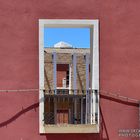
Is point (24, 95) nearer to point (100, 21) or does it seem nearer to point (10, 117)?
point (10, 117)

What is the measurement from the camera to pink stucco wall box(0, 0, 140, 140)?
6.83 meters

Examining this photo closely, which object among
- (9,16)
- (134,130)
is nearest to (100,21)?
(9,16)

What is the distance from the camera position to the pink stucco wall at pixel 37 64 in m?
6.83

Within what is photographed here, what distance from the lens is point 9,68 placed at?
6.86 metres

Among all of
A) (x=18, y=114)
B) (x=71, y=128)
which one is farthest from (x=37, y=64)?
(x=71, y=128)

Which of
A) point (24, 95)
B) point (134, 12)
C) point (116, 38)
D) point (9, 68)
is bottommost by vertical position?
point (24, 95)

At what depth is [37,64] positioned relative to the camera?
22.6ft

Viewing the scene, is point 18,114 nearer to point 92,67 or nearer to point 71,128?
point 71,128

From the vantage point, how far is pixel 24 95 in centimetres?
684

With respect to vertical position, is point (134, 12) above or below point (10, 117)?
above

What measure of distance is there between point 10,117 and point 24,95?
474mm

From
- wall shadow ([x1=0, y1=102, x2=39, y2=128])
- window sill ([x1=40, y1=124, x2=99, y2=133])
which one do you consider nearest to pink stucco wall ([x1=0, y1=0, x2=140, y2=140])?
wall shadow ([x1=0, y1=102, x2=39, y2=128])

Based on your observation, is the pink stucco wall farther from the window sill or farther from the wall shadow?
the window sill

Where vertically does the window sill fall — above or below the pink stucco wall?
below
